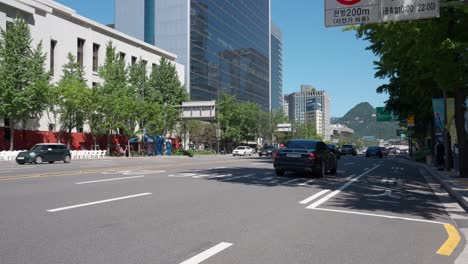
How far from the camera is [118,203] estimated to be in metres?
9.16

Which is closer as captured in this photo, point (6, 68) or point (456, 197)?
point (456, 197)

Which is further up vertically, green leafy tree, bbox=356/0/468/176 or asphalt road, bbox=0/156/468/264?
green leafy tree, bbox=356/0/468/176

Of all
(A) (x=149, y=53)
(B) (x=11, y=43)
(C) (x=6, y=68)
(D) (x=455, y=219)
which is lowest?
(D) (x=455, y=219)

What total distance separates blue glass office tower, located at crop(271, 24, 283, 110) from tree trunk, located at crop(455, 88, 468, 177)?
151801mm

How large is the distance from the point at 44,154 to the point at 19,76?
11.5 meters

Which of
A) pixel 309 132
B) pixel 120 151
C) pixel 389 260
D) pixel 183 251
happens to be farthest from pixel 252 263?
pixel 309 132

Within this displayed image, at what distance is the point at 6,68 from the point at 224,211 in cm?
3566

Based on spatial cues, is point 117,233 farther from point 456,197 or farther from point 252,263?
point 456,197

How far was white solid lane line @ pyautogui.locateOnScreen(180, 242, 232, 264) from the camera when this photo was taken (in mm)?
4945

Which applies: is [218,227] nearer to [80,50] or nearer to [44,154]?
[44,154]

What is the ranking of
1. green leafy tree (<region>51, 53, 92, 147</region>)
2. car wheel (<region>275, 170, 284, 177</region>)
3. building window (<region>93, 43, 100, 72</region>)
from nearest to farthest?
1. car wheel (<region>275, 170, 284, 177</region>)
2. green leafy tree (<region>51, 53, 92, 147</region>)
3. building window (<region>93, 43, 100, 72</region>)

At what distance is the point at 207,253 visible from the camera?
530cm

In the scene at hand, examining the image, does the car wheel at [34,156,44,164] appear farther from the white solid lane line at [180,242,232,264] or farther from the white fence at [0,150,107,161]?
the white solid lane line at [180,242,232,264]

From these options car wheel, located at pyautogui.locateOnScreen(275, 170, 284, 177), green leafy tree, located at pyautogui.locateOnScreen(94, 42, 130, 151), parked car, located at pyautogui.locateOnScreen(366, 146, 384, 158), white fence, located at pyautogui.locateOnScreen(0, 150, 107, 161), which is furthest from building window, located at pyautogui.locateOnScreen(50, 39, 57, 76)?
parked car, located at pyautogui.locateOnScreen(366, 146, 384, 158)
